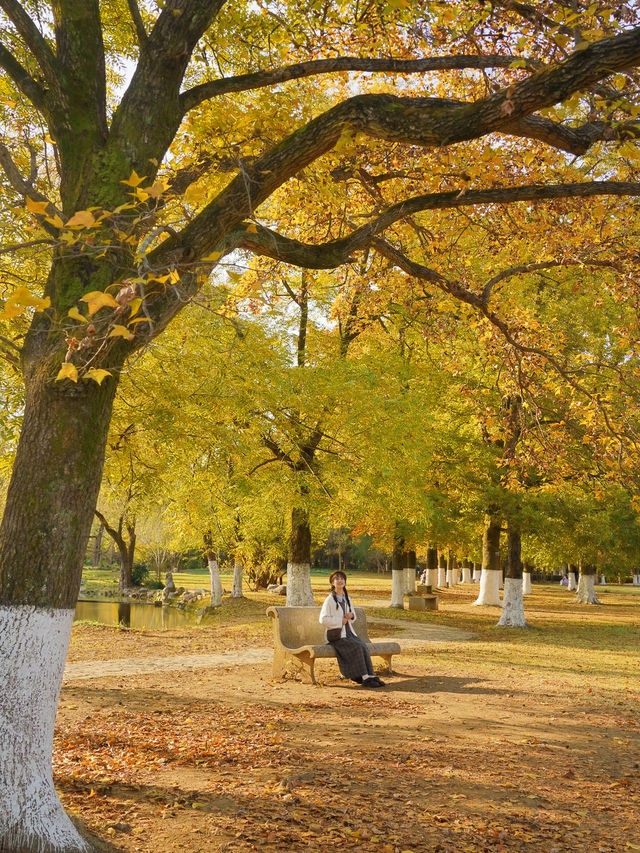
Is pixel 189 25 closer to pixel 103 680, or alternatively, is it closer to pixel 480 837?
pixel 480 837

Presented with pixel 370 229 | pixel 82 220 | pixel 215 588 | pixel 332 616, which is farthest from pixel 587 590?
pixel 82 220

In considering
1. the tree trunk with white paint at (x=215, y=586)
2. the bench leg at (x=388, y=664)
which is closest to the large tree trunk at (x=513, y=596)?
the bench leg at (x=388, y=664)

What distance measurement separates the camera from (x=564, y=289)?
20234 mm

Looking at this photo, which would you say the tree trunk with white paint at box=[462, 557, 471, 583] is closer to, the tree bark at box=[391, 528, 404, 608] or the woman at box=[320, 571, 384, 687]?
the tree bark at box=[391, 528, 404, 608]

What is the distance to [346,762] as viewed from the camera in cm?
559

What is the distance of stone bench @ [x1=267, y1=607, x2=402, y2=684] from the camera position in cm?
930

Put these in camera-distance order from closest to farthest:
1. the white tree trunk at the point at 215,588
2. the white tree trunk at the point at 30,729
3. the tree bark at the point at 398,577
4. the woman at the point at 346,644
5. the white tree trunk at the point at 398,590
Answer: the white tree trunk at the point at 30,729 → the woman at the point at 346,644 → the tree bark at the point at 398,577 → the white tree trunk at the point at 398,590 → the white tree trunk at the point at 215,588

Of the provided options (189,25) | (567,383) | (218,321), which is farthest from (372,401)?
(189,25)

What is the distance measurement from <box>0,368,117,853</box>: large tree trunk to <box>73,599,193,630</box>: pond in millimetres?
17336

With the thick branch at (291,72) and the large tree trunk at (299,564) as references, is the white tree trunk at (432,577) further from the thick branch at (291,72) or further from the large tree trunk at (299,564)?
the thick branch at (291,72)

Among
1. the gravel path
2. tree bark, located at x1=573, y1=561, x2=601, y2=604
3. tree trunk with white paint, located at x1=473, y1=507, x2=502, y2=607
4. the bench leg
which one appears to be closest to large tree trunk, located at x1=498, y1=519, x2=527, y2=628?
tree trunk with white paint, located at x1=473, y1=507, x2=502, y2=607

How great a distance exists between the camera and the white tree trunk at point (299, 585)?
17.2m

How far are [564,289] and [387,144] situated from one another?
14.5 meters

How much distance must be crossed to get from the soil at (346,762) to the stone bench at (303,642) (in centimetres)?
35
